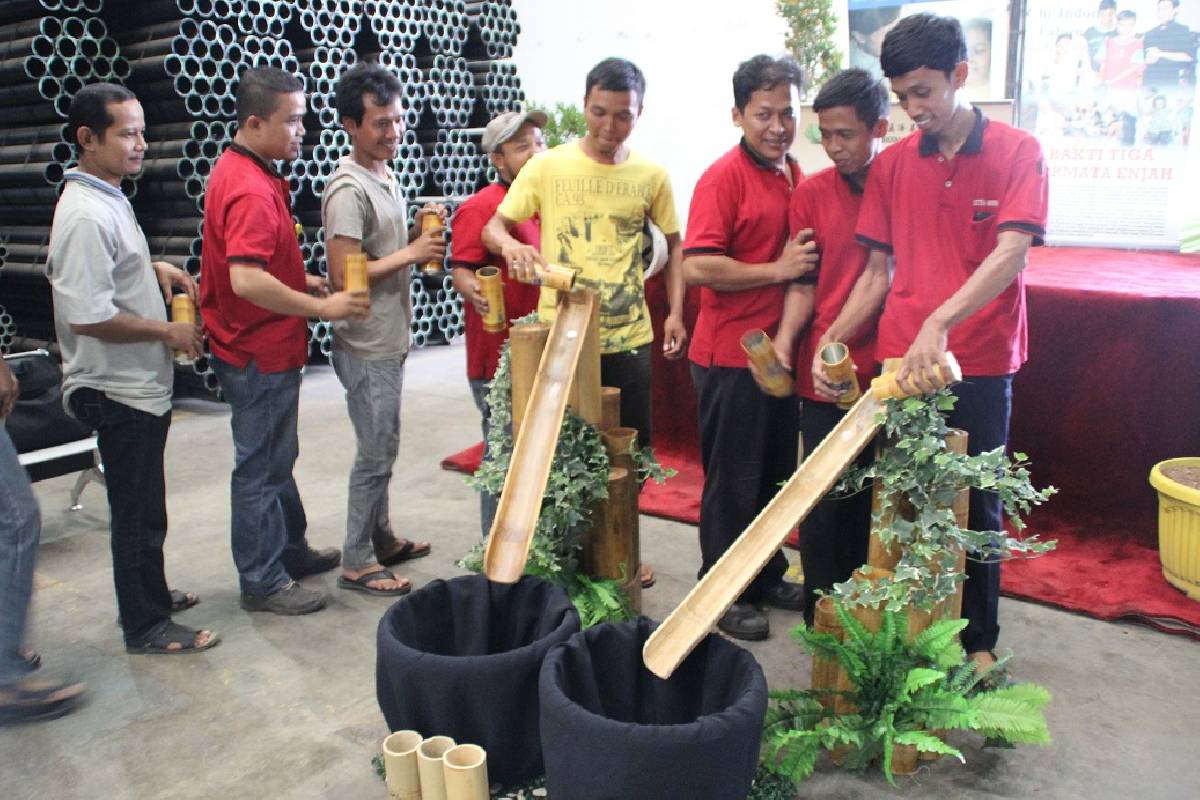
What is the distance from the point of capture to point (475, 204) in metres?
3.12

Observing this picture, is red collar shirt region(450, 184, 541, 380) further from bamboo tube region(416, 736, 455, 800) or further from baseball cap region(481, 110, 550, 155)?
bamboo tube region(416, 736, 455, 800)

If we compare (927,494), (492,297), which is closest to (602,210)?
(492,297)

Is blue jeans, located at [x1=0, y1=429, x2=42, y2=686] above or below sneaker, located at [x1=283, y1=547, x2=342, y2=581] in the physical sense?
above

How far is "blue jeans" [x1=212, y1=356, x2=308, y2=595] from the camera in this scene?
2879 millimetres

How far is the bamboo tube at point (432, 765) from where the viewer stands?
1.87 m

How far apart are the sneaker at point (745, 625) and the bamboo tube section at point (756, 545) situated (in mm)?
877

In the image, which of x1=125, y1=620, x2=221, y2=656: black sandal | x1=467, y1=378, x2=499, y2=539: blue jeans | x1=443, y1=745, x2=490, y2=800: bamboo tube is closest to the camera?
x1=443, y1=745, x2=490, y2=800: bamboo tube

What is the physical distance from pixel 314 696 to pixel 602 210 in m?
1.57

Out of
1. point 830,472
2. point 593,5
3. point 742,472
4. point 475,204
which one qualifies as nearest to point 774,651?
point 742,472

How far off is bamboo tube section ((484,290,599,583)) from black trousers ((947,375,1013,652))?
3.12 feet

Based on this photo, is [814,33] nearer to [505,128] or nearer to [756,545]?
[505,128]

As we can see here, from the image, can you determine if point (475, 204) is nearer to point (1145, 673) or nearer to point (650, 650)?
point (650, 650)

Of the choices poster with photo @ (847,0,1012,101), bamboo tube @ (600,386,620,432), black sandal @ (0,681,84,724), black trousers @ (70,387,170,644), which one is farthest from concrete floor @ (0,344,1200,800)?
poster with photo @ (847,0,1012,101)

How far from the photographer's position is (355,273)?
9.25ft
